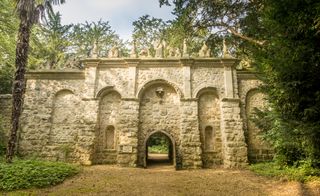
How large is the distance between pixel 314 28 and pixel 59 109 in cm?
1199

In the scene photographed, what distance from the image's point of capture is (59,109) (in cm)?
1309

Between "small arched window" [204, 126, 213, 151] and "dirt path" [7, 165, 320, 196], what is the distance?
2.90 metres

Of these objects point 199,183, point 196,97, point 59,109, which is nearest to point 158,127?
point 196,97

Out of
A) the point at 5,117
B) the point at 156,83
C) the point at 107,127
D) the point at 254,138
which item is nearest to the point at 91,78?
the point at 107,127

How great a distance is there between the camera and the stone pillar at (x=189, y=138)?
36.6 ft

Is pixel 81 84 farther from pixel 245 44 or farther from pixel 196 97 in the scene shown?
pixel 245 44

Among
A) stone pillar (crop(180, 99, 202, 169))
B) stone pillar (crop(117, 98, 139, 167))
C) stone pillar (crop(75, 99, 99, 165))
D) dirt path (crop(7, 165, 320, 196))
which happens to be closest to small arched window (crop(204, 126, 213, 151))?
stone pillar (crop(180, 99, 202, 169))

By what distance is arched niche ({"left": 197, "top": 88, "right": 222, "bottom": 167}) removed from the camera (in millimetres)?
11727

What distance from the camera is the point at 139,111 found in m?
12.2

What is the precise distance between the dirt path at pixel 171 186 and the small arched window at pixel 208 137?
2.90 metres

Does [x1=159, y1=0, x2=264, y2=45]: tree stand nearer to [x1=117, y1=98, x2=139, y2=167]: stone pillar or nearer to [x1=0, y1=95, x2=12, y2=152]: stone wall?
[x1=117, y1=98, x2=139, y2=167]: stone pillar

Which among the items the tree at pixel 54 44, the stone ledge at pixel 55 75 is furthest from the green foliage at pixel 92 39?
the stone ledge at pixel 55 75

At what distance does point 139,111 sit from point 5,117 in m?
7.67

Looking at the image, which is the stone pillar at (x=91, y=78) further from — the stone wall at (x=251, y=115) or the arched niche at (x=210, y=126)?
the stone wall at (x=251, y=115)
